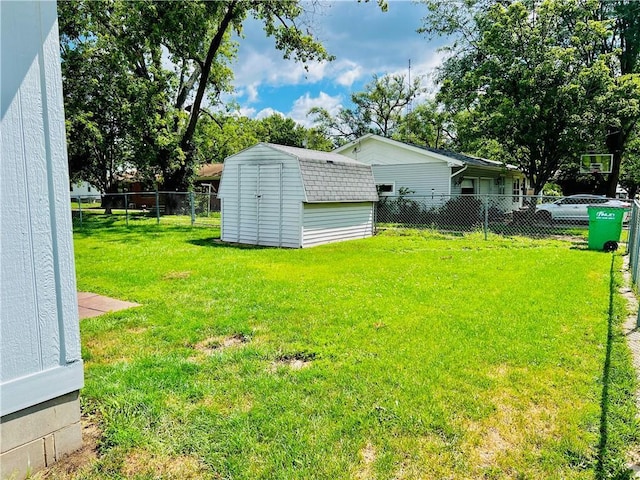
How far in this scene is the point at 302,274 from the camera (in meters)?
7.09

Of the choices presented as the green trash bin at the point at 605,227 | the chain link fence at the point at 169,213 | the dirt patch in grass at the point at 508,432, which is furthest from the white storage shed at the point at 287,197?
the dirt patch in grass at the point at 508,432

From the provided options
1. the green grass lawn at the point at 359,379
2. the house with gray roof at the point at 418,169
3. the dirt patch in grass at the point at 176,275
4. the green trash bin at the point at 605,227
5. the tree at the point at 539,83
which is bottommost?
the green grass lawn at the point at 359,379

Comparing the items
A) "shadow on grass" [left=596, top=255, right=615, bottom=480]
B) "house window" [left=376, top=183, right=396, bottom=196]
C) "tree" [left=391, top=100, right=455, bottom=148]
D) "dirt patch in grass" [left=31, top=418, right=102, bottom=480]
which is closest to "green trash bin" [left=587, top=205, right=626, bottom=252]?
"shadow on grass" [left=596, top=255, right=615, bottom=480]

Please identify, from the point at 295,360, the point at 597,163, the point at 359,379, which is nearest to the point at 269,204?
the point at 295,360

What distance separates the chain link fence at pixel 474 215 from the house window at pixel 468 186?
3.06 ft

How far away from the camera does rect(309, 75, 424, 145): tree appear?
35.4 metres

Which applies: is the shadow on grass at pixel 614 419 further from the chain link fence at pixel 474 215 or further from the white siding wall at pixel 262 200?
the chain link fence at pixel 474 215

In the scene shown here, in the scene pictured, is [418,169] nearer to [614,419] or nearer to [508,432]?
[614,419]

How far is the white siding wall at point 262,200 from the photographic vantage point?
1036 cm

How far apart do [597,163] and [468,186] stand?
27.3ft

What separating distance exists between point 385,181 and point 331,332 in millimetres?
15746

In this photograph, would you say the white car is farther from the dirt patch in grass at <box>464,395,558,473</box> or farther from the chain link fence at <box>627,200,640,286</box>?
the dirt patch in grass at <box>464,395,558,473</box>

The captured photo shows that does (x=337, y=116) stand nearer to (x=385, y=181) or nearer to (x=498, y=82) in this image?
(x=385, y=181)

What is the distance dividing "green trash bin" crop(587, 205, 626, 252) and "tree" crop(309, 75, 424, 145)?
28.1 meters
